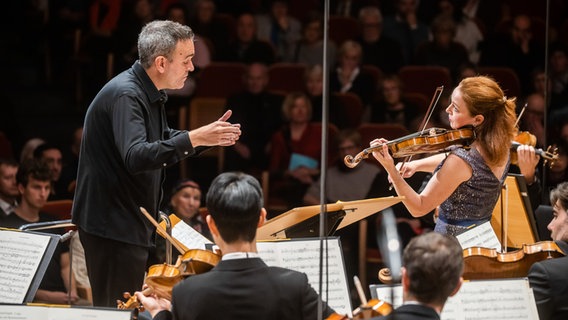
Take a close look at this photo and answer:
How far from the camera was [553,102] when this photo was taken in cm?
777

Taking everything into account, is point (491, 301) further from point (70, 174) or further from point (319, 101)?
point (319, 101)

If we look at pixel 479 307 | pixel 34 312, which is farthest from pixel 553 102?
pixel 34 312

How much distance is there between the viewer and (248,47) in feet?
26.9

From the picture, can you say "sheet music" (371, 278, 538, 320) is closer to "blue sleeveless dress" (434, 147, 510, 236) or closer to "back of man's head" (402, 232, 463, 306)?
"back of man's head" (402, 232, 463, 306)

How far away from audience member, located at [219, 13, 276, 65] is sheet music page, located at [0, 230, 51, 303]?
4379 mm

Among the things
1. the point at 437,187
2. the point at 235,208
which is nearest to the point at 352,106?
the point at 437,187

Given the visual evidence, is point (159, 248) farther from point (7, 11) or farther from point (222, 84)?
point (7, 11)

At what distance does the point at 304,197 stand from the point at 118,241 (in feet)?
9.77

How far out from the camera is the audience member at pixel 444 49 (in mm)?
8062

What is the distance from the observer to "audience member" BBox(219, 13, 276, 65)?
8148 millimetres

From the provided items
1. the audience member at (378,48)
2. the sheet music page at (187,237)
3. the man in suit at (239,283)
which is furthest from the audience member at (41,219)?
the audience member at (378,48)

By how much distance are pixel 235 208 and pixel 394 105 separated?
450 cm

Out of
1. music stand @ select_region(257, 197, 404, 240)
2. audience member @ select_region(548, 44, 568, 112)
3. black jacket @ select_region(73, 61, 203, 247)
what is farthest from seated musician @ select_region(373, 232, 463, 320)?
audience member @ select_region(548, 44, 568, 112)

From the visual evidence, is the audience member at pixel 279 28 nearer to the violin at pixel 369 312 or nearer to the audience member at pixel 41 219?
the audience member at pixel 41 219
